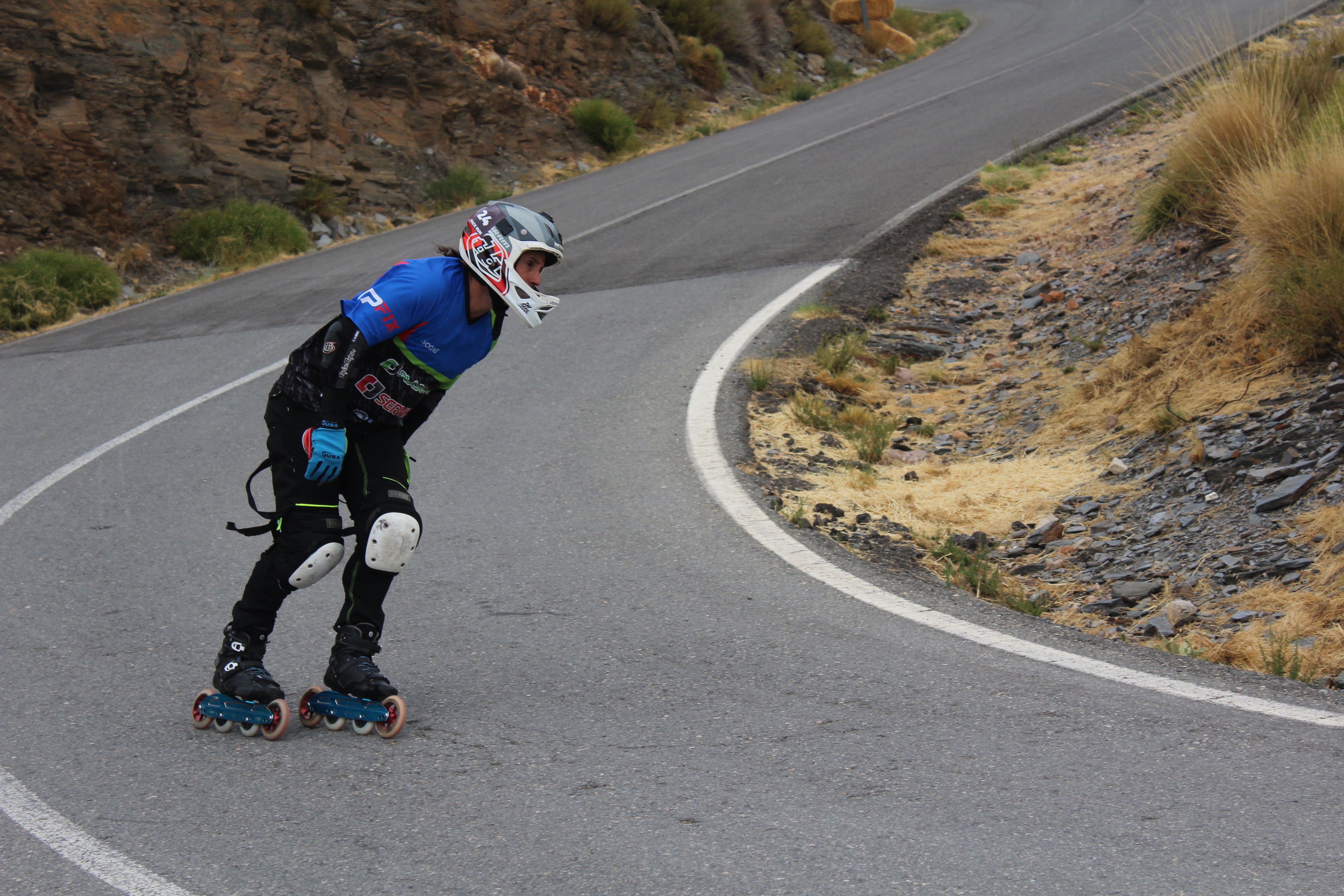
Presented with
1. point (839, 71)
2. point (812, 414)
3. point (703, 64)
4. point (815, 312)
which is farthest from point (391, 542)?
point (839, 71)

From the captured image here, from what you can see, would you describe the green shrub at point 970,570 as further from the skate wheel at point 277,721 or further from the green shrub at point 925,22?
the green shrub at point 925,22

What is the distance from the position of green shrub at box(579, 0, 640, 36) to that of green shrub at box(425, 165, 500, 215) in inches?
212

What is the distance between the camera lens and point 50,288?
41.7ft

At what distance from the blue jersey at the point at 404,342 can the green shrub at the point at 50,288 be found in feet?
33.4

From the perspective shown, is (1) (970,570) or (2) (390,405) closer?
(2) (390,405)

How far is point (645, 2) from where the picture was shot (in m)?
22.5

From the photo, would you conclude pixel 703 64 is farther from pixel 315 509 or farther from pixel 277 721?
pixel 277 721

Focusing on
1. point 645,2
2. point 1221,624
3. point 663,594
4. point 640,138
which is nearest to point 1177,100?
point 1221,624

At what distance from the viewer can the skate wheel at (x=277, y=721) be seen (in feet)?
12.6

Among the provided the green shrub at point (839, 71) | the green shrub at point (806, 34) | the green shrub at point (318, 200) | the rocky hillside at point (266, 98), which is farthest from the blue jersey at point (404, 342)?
the green shrub at point (806, 34)

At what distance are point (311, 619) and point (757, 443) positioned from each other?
2908 millimetres

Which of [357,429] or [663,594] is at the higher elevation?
[357,429]

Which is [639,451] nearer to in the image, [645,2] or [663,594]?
[663,594]

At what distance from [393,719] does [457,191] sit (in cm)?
1412
